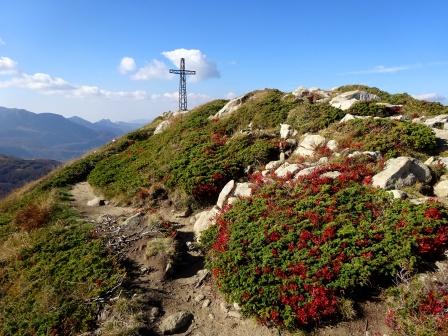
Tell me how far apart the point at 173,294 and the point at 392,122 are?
12685 mm

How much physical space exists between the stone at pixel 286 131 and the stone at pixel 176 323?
12.1 meters

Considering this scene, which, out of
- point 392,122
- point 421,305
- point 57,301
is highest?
point 392,122

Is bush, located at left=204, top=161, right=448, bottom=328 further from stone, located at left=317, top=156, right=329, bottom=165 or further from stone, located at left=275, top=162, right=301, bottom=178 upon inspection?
stone, located at left=317, top=156, right=329, bottom=165

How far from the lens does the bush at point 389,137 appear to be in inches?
594

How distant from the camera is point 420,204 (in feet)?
36.4

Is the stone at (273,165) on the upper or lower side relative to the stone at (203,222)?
upper

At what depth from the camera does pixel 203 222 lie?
1537 cm

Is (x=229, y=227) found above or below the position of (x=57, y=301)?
above

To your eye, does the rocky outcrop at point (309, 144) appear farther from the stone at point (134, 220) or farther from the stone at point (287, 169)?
the stone at point (134, 220)

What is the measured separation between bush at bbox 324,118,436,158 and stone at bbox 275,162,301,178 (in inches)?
97.2

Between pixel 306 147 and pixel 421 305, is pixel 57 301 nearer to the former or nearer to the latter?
pixel 421 305

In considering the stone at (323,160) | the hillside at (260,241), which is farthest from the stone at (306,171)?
the stone at (323,160)

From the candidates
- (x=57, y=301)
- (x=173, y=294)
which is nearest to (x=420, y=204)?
(x=173, y=294)

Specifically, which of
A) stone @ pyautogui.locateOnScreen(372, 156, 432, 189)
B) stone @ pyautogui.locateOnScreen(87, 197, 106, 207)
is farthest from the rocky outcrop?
stone @ pyautogui.locateOnScreen(87, 197, 106, 207)
